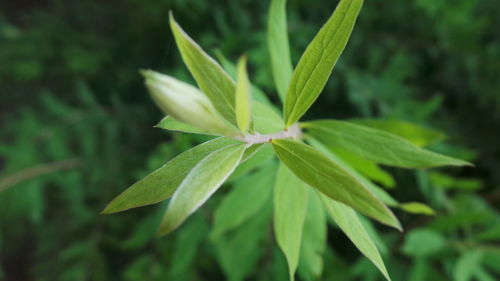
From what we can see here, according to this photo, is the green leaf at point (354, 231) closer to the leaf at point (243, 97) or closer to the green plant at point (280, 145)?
the green plant at point (280, 145)

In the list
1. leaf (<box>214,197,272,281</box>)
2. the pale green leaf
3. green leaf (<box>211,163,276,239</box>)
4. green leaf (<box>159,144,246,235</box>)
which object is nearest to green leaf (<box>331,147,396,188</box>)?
the pale green leaf

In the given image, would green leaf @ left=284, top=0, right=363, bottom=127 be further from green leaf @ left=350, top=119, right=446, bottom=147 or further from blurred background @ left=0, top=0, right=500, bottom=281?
blurred background @ left=0, top=0, right=500, bottom=281

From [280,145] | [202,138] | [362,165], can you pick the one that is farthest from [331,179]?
[202,138]

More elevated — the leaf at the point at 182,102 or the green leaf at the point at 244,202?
the leaf at the point at 182,102

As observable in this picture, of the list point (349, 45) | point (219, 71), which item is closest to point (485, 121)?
point (349, 45)

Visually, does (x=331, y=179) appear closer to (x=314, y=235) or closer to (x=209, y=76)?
(x=209, y=76)

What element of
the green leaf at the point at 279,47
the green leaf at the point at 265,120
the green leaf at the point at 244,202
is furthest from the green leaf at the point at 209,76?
the green leaf at the point at 244,202

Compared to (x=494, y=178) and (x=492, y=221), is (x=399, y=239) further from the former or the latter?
(x=494, y=178)

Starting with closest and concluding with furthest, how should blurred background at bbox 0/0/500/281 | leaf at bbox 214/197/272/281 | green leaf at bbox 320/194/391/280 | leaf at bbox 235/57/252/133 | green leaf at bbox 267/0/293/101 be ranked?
leaf at bbox 235/57/252/133 → green leaf at bbox 320/194/391/280 → green leaf at bbox 267/0/293/101 → leaf at bbox 214/197/272/281 → blurred background at bbox 0/0/500/281
